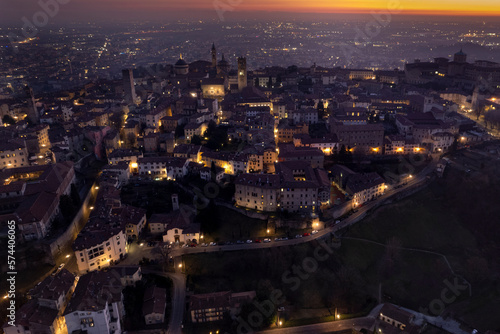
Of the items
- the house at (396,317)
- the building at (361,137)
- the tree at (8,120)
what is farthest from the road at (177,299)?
the tree at (8,120)

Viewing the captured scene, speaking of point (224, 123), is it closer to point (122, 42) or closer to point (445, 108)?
point (445, 108)

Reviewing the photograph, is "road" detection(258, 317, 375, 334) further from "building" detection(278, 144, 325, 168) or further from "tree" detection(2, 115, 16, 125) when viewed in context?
"tree" detection(2, 115, 16, 125)

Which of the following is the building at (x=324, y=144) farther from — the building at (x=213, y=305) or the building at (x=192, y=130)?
the building at (x=213, y=305)

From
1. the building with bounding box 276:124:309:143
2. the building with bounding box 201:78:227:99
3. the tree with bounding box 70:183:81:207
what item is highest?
the building with bounding box 201:78:227:99

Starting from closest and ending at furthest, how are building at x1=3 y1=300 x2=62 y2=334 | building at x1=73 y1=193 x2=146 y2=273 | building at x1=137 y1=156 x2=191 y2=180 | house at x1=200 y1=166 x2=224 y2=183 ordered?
1. building at x1=3 y1=300 x2=62 y2=334
2. building at x1=73 y1=193 x2=146 y2=273
3. house at x1=200 y1=166 x2=224 y2=183
4. building at x1=137 y1=156 x2=191 y2=180

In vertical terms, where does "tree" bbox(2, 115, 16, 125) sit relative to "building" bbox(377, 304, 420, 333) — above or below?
above

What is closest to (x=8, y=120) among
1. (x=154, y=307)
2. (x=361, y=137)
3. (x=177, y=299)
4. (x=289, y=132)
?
(x=289, y=132)

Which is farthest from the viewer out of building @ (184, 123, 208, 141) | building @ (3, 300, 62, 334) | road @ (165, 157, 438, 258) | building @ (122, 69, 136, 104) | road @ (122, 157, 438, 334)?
building @ (122, 69, 136, 104)

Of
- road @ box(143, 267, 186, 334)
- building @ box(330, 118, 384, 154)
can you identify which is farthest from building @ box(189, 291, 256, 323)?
building @ box(330, 118, 384, 154)
